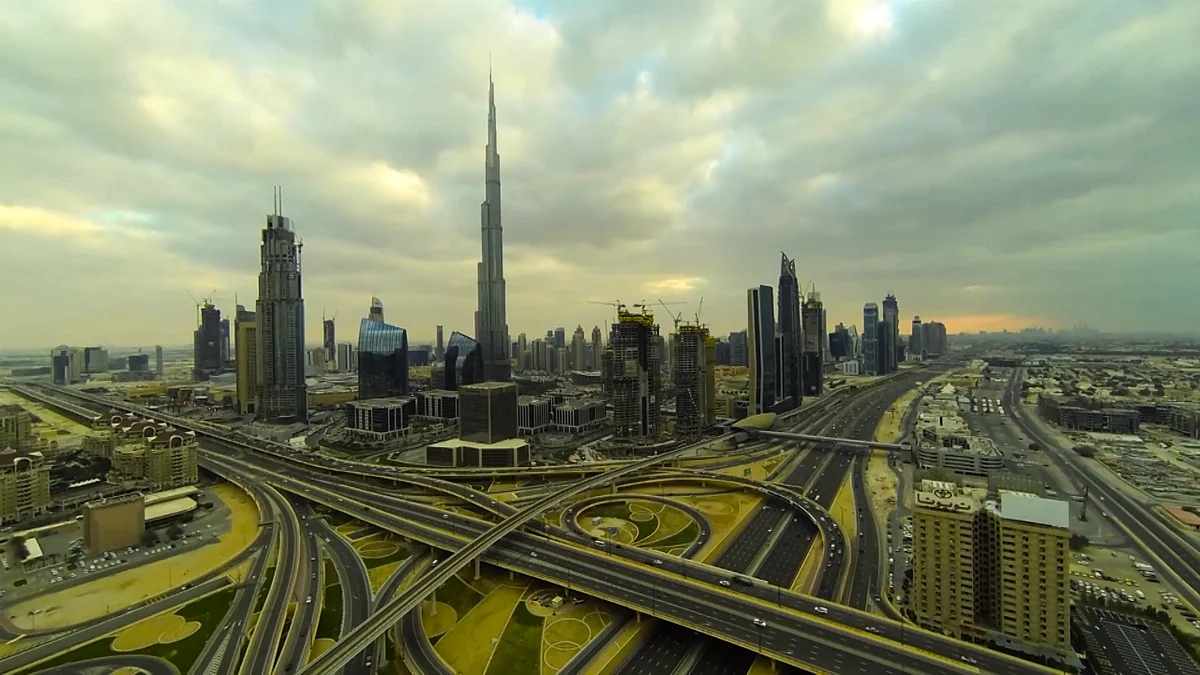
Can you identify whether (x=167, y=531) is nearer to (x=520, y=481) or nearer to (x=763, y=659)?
(x=520, y=481)

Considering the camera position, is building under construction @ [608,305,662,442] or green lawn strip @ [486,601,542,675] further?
building under construction @ [608,305,662,442]

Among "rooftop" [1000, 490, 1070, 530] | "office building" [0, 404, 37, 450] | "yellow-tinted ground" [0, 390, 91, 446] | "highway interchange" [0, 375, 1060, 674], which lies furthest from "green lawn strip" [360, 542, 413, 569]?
"yellow-tinted ground" [0, 390, 91, 446]

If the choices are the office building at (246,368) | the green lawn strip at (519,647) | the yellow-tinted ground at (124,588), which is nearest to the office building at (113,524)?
the yellow-tinted ground at (124,588)

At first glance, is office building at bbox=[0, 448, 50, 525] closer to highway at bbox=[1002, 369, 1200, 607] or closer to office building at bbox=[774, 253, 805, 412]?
highway at bbox=[1002, 369, 1200, 607]

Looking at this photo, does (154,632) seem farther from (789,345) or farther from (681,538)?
(789,345)

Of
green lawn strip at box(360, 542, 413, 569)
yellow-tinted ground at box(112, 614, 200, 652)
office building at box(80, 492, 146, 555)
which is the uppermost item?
office building at box(80, 492, 146, 555)

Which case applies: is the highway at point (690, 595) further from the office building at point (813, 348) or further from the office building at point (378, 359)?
the office building at point (813, 348)
